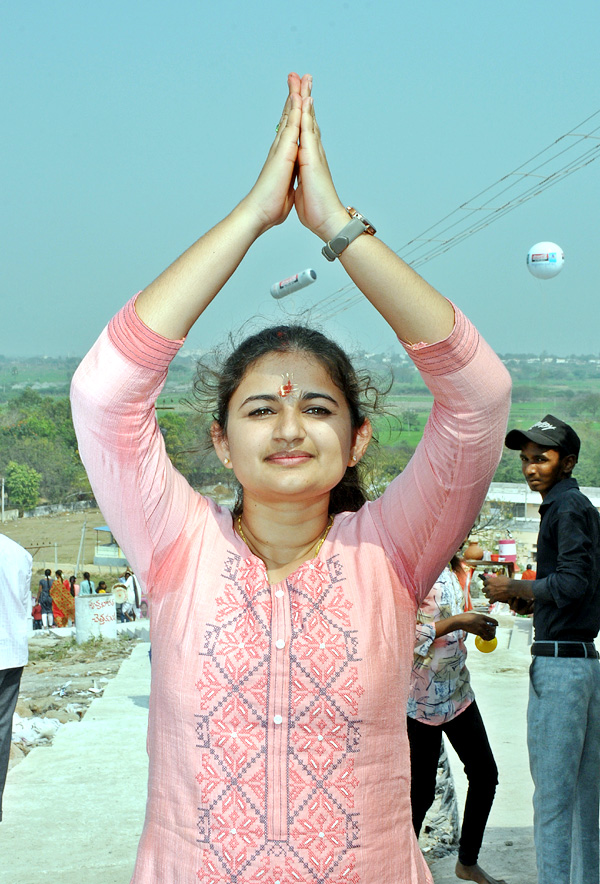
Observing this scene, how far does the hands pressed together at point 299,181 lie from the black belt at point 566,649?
234cm

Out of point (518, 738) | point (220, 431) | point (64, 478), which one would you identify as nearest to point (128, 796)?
point (518, 738)

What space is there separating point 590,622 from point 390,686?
81.6 inches

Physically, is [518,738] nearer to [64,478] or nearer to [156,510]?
[156,510]

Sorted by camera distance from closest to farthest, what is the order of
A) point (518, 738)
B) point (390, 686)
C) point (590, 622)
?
1. point (390, 686)
2. point (590, 622)
3. point (518, 738)

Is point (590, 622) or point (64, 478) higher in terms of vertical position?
point (64, 478)

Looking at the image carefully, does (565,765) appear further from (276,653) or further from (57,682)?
(57,682)

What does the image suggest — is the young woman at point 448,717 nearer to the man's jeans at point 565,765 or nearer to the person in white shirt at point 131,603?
the man's jeans at point 565,765

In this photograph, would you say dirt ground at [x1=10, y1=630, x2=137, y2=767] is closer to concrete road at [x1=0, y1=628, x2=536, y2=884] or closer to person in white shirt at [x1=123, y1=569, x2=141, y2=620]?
concrete road at [x1=0, y1=628, x2=536, y2=884]

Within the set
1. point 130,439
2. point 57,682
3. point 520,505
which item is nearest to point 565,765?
point 130,439

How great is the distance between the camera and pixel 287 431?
164cm

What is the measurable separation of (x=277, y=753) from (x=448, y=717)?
2.35 metres

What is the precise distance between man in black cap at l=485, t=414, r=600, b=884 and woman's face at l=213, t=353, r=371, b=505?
76.4 inches

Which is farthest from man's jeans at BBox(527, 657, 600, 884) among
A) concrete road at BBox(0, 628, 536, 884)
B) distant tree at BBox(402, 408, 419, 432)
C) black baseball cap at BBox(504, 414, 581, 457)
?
distant tree at BBox(402, 408, 419, 432)

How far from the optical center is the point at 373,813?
1620 mm
